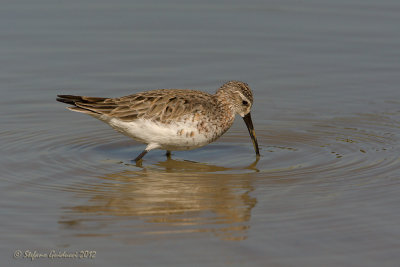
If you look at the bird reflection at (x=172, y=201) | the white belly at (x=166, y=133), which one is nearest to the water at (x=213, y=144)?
the bird reflection at (x=172, y=201)

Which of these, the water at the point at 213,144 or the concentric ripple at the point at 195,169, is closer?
the water at the point at 213,144

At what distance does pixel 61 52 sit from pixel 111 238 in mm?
8917

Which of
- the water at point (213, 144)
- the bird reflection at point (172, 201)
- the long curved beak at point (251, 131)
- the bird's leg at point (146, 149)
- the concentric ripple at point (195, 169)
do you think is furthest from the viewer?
the long curved beak at point (251, 131)

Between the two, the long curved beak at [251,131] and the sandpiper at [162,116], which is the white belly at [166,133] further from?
the long curved beak at [251,131]

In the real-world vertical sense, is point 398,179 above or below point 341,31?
below

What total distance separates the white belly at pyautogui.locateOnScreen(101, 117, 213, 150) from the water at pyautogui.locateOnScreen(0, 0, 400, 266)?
15.7 inches

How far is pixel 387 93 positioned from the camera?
15.1 m

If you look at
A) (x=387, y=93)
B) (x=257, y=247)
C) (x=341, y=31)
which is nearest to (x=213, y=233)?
(x=257, y=247)

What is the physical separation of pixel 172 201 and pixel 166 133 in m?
1.97

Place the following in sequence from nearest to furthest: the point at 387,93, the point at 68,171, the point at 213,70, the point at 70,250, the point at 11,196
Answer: the point at 70,250, the point at 11,196, the point at 68,171, the point at 387,93, the point at 213,70

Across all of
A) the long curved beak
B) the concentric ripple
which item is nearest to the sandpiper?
the long curved beak

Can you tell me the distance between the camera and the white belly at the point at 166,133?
1198cm

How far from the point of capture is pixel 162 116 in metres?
12.0

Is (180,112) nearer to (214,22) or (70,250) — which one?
(70,250)
